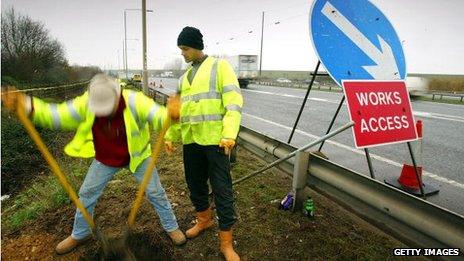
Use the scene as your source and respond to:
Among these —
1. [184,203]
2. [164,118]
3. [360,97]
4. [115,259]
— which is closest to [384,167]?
[360,97]

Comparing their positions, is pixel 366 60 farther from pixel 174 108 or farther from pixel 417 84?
pixel 417 84

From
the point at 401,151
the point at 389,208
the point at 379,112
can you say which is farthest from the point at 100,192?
the point at 401,151

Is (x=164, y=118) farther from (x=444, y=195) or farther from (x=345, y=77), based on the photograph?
(x=444, y=195)

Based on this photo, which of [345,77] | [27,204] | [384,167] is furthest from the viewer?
[384,167]

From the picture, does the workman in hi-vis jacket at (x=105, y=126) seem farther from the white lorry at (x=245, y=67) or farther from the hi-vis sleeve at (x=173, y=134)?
the white lorry at (x=245, y=67)

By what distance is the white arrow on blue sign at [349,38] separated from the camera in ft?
10.8

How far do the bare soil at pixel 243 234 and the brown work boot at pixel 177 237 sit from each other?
0.20 ft

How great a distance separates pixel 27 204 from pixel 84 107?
2884 mm

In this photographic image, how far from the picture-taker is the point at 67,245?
3.39m

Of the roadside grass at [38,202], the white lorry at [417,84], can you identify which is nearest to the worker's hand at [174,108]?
the roadside grass at [38,202]

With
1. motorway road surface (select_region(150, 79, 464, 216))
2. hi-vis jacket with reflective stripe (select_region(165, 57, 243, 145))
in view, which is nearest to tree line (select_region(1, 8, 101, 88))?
motorway road surface (select_region(150, 79, 464, 216))

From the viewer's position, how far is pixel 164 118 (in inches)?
121

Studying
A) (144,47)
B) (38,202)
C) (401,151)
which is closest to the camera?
(38,202)

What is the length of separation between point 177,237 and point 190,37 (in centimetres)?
200
